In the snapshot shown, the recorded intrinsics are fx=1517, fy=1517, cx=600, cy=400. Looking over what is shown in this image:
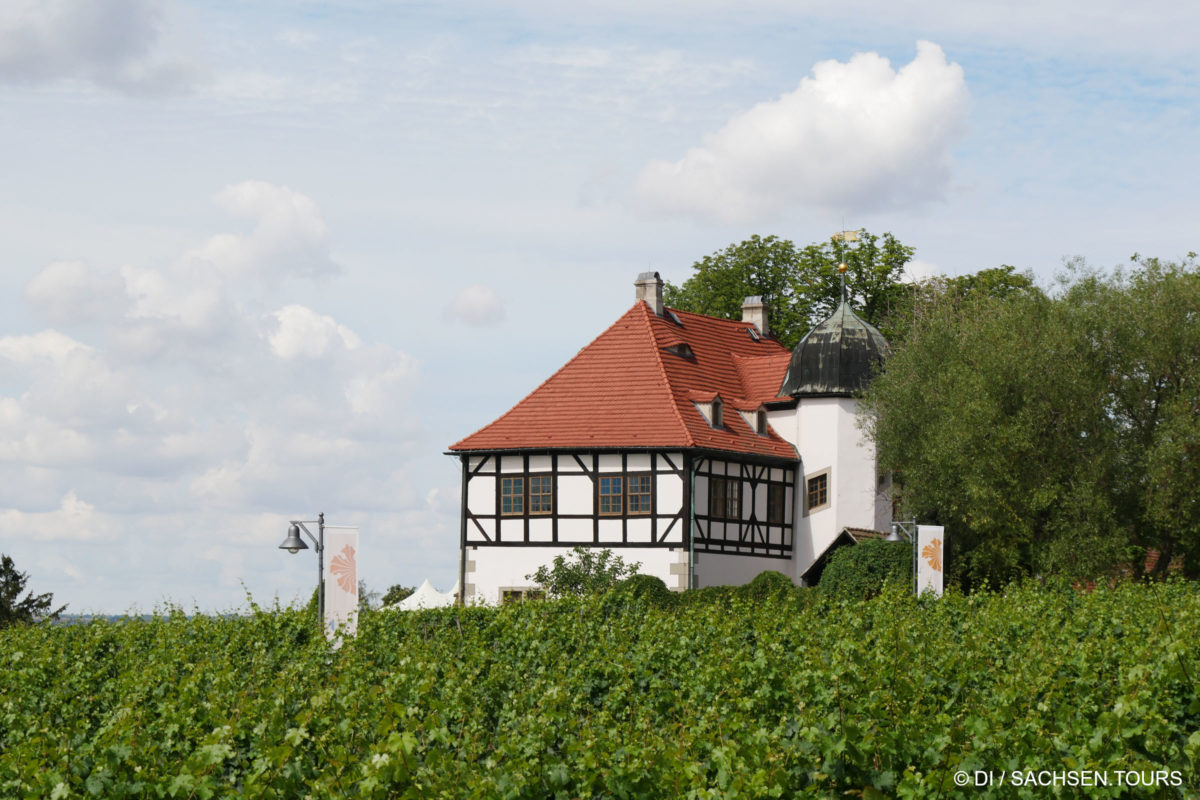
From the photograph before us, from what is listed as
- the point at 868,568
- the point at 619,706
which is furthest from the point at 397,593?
the point at 619,706

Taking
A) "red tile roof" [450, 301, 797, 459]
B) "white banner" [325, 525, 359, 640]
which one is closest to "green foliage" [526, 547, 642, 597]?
"red tile roof" [450, 301, 797, 459]

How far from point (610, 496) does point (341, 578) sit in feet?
47.0

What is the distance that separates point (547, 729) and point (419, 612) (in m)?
13.3

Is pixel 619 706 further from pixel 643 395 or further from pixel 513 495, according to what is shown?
pixel 643 395

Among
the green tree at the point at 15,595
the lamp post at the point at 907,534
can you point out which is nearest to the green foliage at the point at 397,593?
the green tree at the point at 15,595

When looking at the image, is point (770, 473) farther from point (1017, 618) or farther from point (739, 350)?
point (1017, 618)

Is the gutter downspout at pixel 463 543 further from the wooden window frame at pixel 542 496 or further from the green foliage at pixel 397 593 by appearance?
the green foliage at pixel 397 593

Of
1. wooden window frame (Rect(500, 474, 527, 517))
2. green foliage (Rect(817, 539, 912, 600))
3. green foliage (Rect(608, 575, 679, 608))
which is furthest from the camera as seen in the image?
wooden window frame (Rect(500, 474, 527, 517))

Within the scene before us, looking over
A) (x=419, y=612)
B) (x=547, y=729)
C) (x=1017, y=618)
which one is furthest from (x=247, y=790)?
(x=419, y=612)

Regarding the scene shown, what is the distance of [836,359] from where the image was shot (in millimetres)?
34875

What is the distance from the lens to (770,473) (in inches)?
1379

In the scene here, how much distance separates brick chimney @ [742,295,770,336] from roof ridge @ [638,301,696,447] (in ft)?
15.4

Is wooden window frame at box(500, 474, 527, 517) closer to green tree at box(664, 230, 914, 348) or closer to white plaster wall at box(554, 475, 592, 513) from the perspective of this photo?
white plaster wall at box(554, 475, 592, 513)

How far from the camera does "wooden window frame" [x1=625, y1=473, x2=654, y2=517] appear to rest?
107 feet
